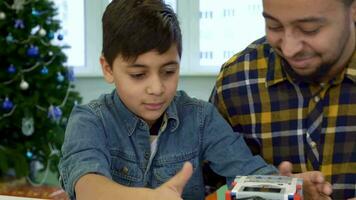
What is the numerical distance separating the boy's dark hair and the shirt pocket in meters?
0.20

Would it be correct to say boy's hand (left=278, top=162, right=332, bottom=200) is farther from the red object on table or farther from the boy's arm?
the red object on table

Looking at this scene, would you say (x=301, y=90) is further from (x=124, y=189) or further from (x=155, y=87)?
(x=124, y=189)

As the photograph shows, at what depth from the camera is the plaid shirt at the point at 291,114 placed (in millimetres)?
1258

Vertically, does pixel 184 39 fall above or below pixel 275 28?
below

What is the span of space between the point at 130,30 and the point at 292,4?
356 mm

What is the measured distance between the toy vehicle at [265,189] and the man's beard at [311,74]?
44cm

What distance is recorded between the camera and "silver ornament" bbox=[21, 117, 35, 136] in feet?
11.5

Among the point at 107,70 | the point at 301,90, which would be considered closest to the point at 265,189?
the point at 107,70

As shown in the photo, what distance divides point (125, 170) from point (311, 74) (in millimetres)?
506

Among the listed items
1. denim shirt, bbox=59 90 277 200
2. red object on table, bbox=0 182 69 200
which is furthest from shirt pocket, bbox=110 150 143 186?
red object on table, bbox=0 182 69 200

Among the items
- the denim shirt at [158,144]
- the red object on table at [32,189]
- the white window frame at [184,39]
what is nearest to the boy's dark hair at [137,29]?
the denim shirt at [158,144]

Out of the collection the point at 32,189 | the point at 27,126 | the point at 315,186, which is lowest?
the point at 32,189

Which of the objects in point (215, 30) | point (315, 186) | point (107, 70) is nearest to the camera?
point (315, 186)

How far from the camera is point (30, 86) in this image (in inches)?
139
